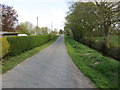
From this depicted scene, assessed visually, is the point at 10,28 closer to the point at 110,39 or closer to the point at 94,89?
the point at 110,39

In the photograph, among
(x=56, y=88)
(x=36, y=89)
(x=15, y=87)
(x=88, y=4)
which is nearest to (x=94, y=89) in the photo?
(x=56, y=88)

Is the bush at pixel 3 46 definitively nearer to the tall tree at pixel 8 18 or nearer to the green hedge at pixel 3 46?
the green hedge at pixel 3 46

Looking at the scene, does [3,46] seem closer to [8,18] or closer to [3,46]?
[3,46]

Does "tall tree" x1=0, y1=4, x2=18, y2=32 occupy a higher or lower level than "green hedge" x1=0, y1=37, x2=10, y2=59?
higher

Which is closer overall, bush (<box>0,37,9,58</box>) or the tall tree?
bush (<box>0,37,9,58</box>)

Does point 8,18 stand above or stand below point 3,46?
above

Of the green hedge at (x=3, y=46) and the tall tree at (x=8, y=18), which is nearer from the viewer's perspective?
the green hedge at (x=3, y=46)

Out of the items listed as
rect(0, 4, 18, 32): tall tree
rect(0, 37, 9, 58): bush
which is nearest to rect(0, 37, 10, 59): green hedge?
rect(0, 37, 9, 58): bush

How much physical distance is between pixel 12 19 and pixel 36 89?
115 feet

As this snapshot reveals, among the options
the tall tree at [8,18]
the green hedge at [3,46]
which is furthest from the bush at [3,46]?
the tall tree at [8,18]

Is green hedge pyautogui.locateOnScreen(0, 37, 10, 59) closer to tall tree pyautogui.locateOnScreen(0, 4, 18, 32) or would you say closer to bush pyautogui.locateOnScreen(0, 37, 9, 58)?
bush pyautogui.locateOnScreen(0, 37, 9, 58)

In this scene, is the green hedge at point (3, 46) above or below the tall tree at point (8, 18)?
below

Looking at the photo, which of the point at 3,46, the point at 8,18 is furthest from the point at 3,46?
the point at 8,18

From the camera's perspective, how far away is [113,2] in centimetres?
1517
